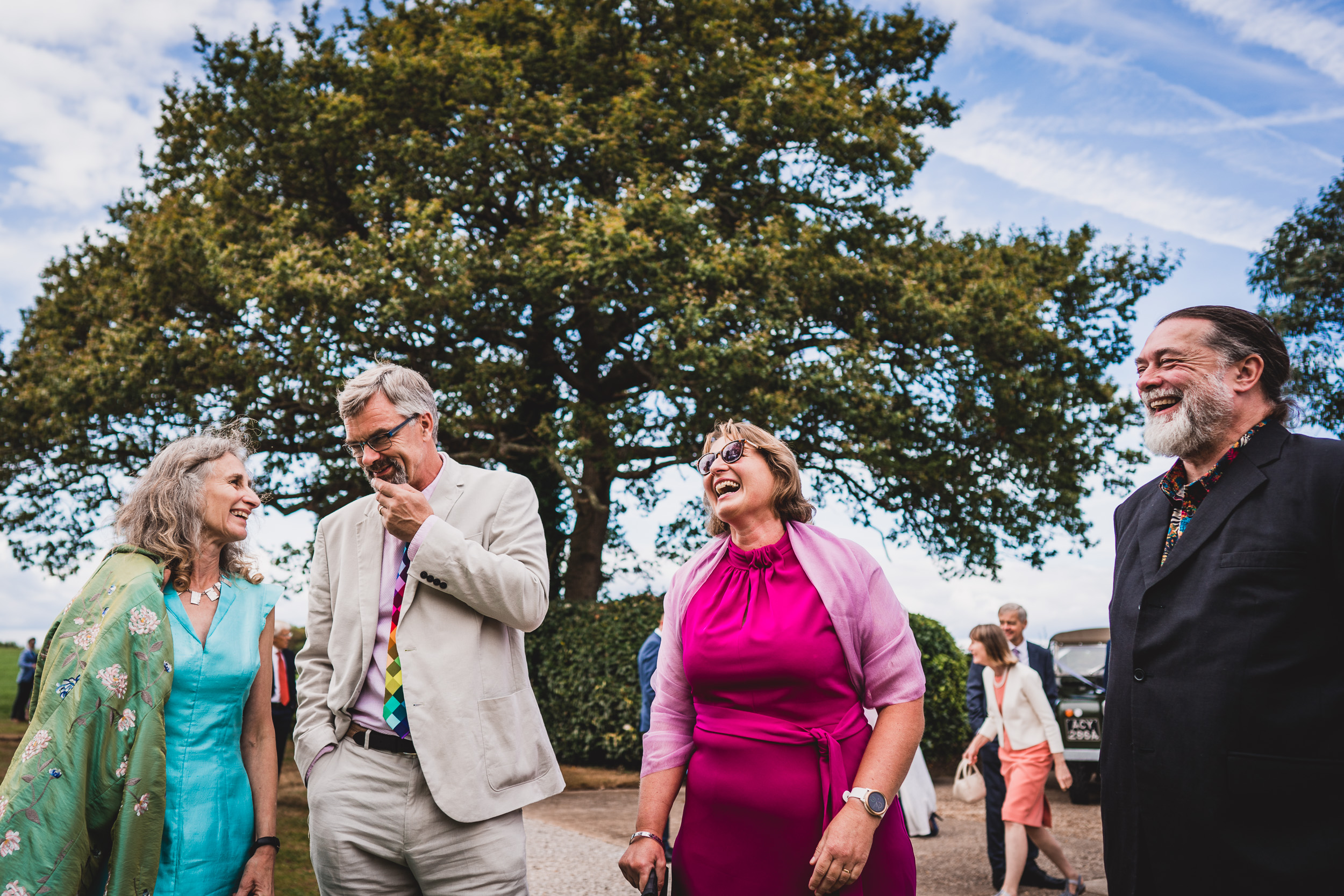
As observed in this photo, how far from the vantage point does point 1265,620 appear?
2.26 m

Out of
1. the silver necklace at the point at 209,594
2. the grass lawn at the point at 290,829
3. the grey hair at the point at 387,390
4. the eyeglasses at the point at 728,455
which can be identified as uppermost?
the grey hair at the point at 387,390

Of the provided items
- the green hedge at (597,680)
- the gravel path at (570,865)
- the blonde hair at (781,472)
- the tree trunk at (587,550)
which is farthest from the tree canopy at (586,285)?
the blonde hair at (781,472)

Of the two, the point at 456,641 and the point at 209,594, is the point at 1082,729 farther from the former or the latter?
the point at 209,594

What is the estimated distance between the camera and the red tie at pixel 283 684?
927cm

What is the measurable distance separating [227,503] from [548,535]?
13.2m

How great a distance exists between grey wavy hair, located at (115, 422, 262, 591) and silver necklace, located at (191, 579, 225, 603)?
0.13 ft

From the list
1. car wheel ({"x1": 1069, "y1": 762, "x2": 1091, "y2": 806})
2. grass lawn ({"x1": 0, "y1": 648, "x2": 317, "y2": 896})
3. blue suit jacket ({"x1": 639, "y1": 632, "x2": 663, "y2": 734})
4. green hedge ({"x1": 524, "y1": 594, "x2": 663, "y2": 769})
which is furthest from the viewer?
green hedge ({"x1": 524, "y1": 594, "x2": 663, "y2": 769})

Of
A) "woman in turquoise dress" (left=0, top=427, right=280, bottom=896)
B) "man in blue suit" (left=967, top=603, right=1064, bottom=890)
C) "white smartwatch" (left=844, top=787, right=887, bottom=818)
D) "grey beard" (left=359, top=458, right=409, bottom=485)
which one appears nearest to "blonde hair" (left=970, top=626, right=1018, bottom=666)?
"man in blue suit" (left=967, top=603, right=1064, bottom=890)

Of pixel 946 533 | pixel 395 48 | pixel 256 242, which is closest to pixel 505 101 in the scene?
pixel 395 48

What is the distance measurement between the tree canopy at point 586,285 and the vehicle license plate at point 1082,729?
13.3 ft

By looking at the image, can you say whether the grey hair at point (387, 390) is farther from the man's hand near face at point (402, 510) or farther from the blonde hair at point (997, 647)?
the blonde hair at point (997, 647)

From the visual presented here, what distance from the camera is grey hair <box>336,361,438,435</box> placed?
2.94m

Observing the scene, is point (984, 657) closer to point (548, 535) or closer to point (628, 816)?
point (628, 816)

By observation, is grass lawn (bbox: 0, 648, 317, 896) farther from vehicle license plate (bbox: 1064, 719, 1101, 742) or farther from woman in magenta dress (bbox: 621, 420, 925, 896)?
vehicle license plate (bbox: 1064, 719, 1101, 742)
